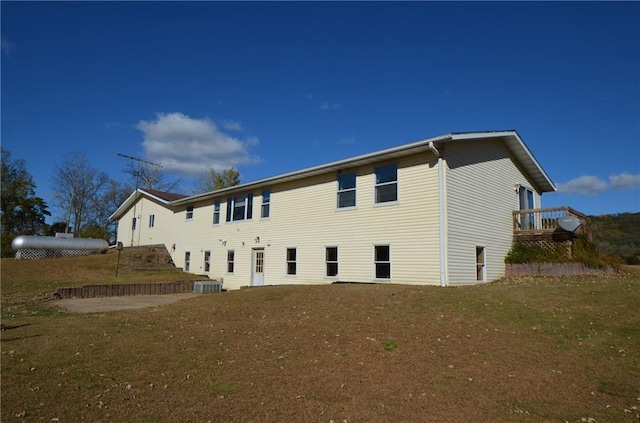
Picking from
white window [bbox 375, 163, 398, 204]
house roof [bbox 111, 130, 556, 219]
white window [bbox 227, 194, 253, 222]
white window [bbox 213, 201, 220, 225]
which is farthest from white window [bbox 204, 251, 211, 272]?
white window [bbox 375, 163, 398, 204]

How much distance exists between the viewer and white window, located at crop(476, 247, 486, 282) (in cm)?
1528

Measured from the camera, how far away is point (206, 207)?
25.8 m

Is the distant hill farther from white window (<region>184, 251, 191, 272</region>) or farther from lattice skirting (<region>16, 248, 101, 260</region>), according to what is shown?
lattice skirting (<region>16, 248, 101, 260</region>)

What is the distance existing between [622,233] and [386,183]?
107ft

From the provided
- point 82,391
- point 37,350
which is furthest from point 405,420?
point 37,350

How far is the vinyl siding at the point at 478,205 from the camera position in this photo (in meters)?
13.9

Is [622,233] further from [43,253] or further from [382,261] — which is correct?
[43,253]

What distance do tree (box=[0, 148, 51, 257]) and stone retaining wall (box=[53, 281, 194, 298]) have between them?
33.6 meters

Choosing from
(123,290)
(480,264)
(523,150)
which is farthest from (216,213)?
(523,150)

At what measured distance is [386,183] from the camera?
1536 centimetres

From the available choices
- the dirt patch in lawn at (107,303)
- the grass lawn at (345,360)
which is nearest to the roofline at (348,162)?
the grass lawn at (345,360)

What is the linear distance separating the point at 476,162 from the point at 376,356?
36.8 ft

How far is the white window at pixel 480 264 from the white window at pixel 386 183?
3867mm

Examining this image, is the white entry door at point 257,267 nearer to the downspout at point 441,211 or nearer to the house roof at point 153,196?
the downspout at point 441,211
